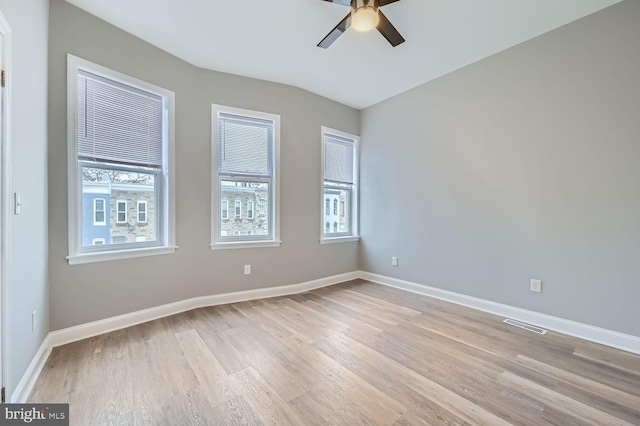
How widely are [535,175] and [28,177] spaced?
13.8 ft

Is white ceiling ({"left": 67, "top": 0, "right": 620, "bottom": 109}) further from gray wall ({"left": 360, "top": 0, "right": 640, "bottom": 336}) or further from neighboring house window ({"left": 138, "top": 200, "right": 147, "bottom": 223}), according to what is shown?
neighboring house window ({"left": 138, "top": 200, "right": 147, "bottom": 223})

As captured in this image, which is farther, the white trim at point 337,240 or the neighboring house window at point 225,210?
the white trim at point 337,240

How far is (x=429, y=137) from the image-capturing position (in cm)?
351

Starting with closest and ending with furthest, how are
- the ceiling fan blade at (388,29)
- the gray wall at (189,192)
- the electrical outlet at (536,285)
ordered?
the ceiling fan blade at (388,29) < the gray wall at (189,192) < the electrical outlet at (536,285)

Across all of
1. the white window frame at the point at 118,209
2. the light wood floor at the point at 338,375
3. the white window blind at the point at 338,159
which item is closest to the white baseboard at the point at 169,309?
the light wood floor at the point at 338,375

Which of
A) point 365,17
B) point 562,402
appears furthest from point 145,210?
point 562,402

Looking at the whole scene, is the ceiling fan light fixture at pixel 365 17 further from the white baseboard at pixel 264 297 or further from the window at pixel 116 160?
the white baseboard at pixel 264 297

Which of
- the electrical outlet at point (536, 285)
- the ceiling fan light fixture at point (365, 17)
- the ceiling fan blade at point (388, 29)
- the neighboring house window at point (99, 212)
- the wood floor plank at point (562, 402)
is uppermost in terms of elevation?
the ceiling fan blade at point (388, 29)

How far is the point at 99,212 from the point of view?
2439 mm

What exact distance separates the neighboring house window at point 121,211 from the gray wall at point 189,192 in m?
0.39

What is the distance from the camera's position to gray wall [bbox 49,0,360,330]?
2188mm

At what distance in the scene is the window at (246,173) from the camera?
3.19 metres

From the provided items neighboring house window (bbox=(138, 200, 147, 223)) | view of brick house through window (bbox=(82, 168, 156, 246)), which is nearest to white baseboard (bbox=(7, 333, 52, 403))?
view of brick house through window (bbox=(82, 168, 156, 246))

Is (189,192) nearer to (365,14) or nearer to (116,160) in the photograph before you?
(116,160)
